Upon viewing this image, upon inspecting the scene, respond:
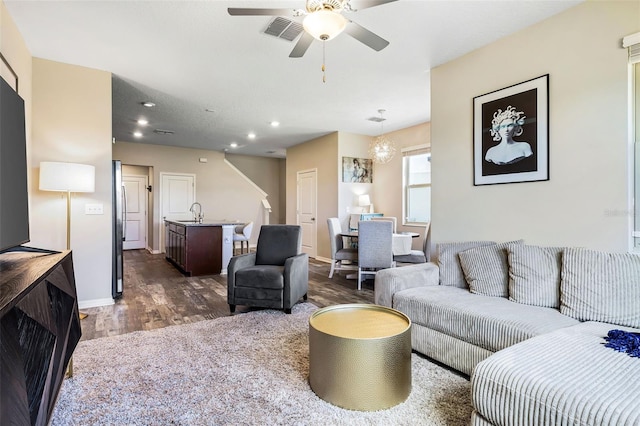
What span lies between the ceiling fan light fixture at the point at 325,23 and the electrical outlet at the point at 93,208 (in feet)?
10.3

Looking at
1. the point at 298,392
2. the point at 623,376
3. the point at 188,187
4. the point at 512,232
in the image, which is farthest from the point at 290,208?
the point at 623,376

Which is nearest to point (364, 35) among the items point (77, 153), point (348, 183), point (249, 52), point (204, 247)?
point (249, 52)

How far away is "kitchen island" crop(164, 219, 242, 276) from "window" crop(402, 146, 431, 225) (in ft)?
11.0

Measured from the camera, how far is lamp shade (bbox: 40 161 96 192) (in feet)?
10.2

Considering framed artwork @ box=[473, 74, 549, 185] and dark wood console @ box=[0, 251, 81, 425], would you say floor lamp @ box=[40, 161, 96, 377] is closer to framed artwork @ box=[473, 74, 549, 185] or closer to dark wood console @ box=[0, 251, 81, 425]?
dark wood console @ box=[0, 251, 81, 425]

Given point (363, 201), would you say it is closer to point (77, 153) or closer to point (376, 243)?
point (376, 243)

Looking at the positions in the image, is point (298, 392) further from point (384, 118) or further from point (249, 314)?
point (384, 118)

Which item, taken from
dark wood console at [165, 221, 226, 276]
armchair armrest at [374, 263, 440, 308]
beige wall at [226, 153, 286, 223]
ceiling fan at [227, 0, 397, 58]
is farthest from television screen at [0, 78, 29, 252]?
beige wall at [226, 153, 286, 223]

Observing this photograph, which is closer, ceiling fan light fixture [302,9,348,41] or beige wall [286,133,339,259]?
ceiling fan light fixture [302,9,348,41]

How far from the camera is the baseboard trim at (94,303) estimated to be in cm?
362

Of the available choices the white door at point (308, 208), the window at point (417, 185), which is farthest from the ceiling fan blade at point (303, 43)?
the white door at point (308, 208)

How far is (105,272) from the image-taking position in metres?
3.76

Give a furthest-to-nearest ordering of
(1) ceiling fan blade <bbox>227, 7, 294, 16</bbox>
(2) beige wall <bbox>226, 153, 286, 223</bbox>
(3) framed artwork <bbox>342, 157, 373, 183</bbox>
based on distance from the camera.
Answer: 1. (2) beige wall <bbox>226, 153, 286, 223</bbox>
2. (3) framed artwork <bbox>342, 157, 373, 183</bbox>
3. (1) ceiling fan blade <bbox>227, 7, 294, 16</bbox>

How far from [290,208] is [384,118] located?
11.6 ft
